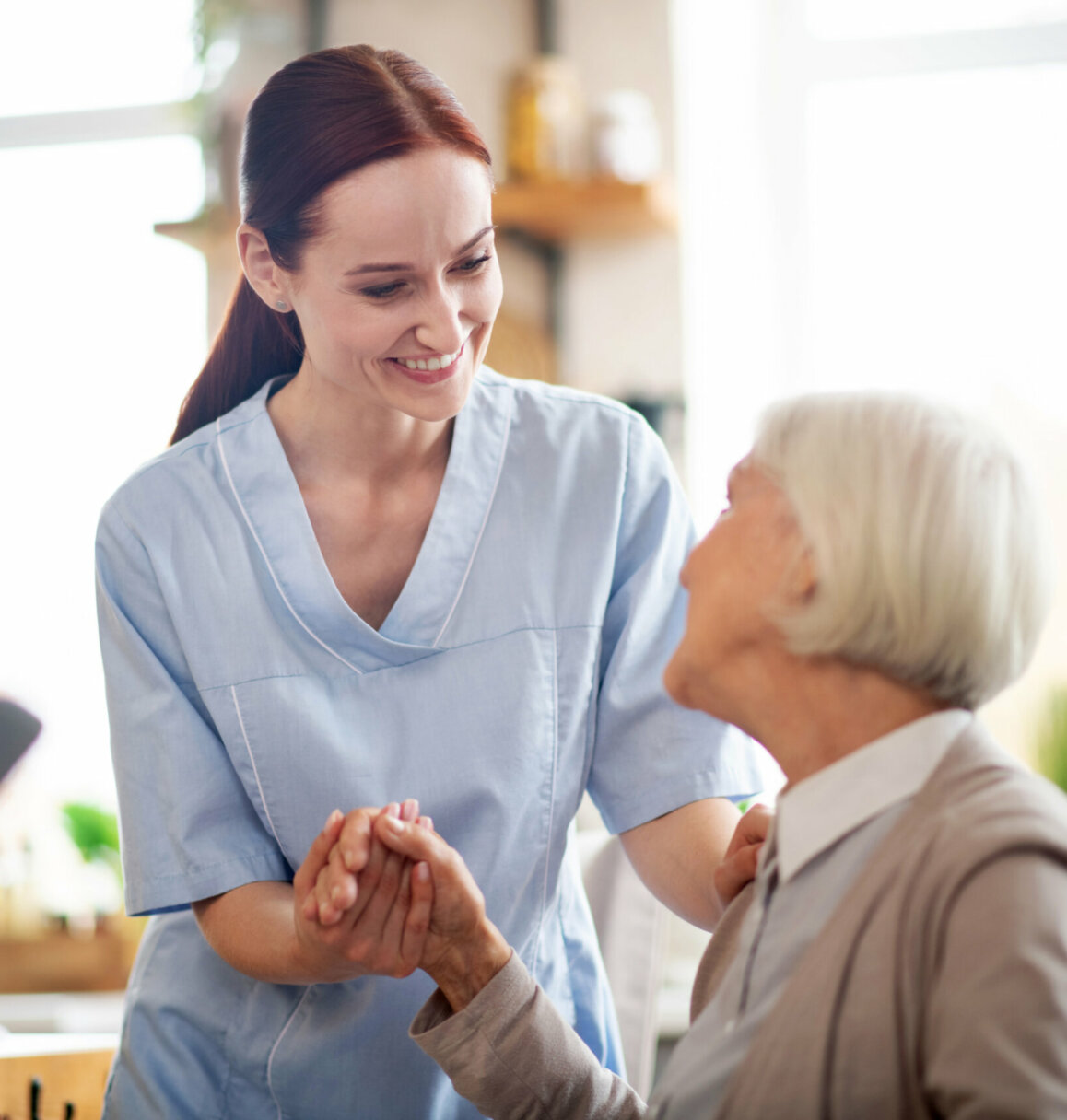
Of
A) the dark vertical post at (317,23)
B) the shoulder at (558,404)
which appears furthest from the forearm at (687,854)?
A: the dark vertical post at (317,23)

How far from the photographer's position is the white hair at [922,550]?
89cm

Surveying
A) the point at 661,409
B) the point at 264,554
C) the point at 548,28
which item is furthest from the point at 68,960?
the point at 548,28

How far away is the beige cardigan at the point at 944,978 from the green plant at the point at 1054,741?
81.2 inches

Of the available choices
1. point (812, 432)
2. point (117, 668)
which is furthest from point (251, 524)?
point (812, 432)

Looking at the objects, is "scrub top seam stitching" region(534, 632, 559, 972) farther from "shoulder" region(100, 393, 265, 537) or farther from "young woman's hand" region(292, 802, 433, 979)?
"shoulder" region(100, 393, 265, 537)

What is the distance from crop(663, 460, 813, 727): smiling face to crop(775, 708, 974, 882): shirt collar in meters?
0.09

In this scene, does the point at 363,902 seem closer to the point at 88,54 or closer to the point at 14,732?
the point at 14,732

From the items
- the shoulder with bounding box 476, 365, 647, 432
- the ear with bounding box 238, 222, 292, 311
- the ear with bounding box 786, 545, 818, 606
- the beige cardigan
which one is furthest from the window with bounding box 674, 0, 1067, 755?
the beige cardigan

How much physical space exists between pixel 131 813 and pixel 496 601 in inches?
16.8

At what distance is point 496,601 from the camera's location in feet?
4.24

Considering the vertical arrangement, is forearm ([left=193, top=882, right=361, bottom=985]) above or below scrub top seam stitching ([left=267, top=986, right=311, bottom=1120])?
above

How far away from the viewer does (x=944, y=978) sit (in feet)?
2.51

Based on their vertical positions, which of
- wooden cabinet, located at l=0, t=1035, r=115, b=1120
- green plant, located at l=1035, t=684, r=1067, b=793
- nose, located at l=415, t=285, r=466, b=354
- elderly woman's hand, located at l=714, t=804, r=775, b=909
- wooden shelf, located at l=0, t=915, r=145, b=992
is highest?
nose, located at l=415, t=285, r=466, b=354

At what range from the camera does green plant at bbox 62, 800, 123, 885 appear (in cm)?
312
